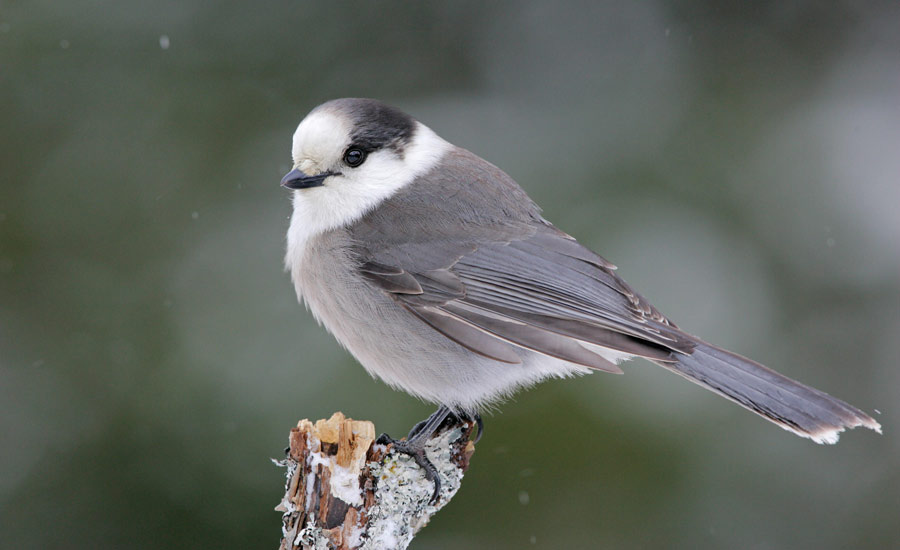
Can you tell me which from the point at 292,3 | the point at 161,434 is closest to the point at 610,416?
the point at 161,434

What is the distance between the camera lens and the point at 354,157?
9.82 feet

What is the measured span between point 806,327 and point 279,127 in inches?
98.0

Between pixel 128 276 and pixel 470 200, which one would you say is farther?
pixel 128 276

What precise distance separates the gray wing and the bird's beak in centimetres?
26

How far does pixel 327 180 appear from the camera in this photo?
2961 millimetres

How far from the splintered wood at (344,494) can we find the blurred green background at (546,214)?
117 centimetres

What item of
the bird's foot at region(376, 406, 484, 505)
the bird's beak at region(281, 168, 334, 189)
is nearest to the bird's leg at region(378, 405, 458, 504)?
the bird's foot at region(376, 406, 484, 505)

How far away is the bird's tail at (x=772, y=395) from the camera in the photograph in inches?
101

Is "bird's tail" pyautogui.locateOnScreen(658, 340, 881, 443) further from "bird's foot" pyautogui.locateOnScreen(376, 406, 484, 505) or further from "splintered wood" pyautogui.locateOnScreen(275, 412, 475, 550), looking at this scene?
"splintered wood" pyautogui.locateOnScreen(275, 412, 475, 550)

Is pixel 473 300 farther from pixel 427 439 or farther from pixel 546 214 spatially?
pixel 546 214

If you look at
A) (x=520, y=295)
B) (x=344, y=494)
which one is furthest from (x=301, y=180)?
(x=344, y=494)

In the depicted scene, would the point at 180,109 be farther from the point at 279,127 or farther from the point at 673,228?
the point at 673,228

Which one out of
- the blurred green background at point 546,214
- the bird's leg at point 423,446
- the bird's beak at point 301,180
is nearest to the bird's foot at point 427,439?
the bird's leg at point 423,446

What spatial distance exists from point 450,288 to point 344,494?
800mm
